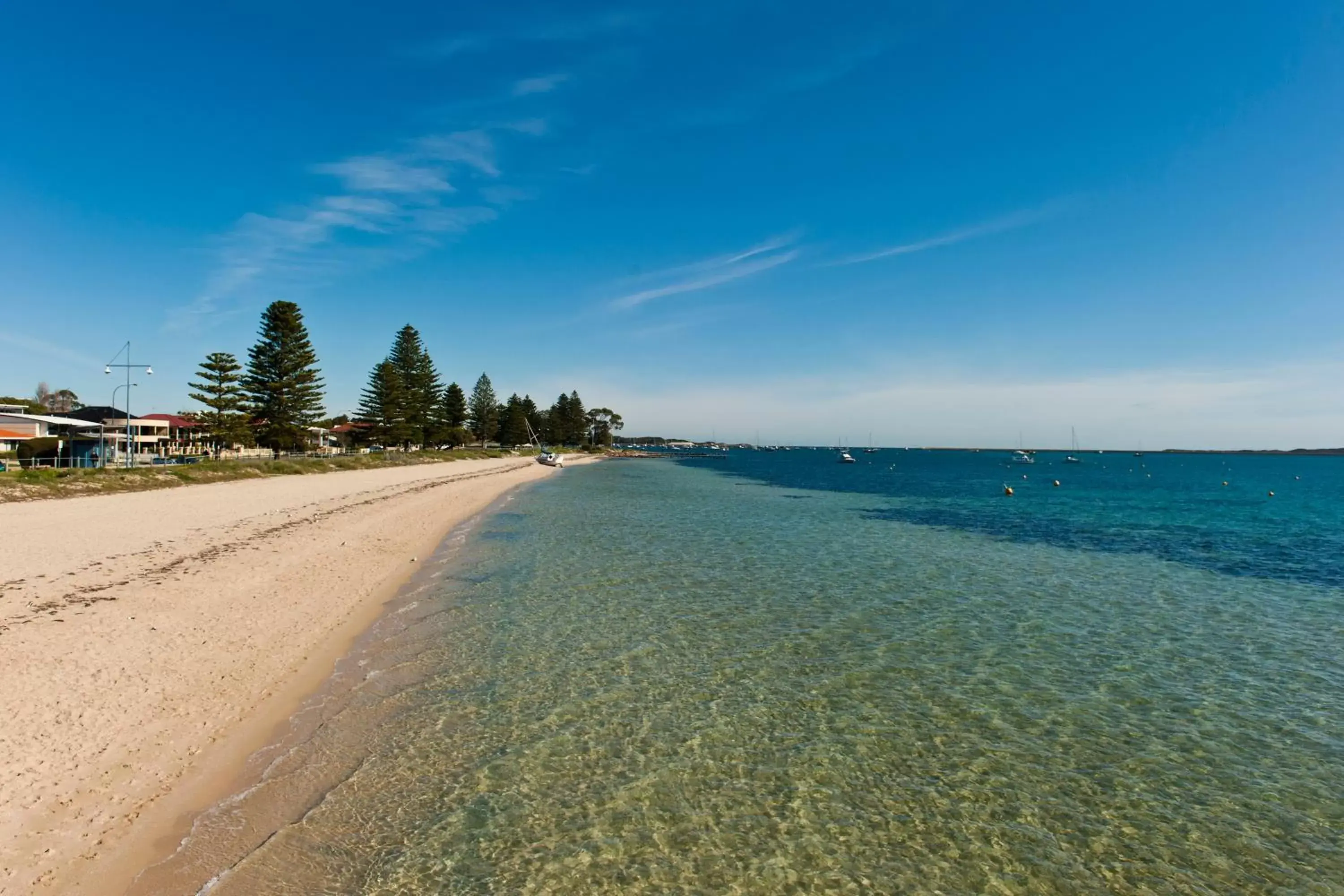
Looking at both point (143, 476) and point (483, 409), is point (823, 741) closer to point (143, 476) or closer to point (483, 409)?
point (143, 476)

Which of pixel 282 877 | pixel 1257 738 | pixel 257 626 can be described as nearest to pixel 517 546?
pixel 257 626

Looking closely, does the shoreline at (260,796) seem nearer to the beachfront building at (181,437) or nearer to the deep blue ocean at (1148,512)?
the deep blue ocean at (1148,512)

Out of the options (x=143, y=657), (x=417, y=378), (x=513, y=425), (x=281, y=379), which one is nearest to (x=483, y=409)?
(x=513, y=425)

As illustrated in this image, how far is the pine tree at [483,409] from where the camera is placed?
129375 mm

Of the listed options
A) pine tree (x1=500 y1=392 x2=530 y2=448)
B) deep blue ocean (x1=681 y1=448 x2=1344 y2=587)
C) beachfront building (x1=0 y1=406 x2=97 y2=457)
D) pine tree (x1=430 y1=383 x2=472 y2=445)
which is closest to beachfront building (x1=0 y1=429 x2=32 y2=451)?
beachfront building (x1=0 y1=406 x2=97 y2=457)

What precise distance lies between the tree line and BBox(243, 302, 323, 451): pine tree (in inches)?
2.7

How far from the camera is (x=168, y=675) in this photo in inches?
324

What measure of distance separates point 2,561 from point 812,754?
1848cm

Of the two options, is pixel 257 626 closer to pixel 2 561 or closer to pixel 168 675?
pixel 168 675

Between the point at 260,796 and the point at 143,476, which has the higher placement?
the point at 143,476

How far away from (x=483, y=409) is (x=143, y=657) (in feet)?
416

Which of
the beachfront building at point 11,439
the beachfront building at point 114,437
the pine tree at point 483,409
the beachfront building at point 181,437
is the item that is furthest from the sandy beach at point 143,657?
the pine tree at point 483,409

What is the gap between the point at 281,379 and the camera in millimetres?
63562

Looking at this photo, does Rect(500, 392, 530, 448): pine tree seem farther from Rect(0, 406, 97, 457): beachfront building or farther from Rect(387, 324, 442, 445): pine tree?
Rect(0, 406, 97, 457): beachfront building
